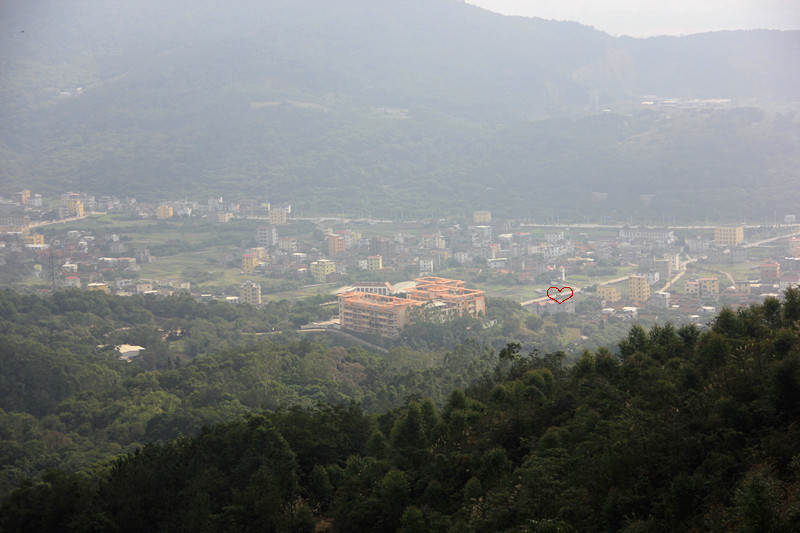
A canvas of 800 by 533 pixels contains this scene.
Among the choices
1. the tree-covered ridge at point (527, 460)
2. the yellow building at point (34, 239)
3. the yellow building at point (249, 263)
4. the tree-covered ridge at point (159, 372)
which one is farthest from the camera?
→ the yellow building at point (34, 239)

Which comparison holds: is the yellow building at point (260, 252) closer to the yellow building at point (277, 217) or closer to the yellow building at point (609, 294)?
the yellow building at point (277, 217)

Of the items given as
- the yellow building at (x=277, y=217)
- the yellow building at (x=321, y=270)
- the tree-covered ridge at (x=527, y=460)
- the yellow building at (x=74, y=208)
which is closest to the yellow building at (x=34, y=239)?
the yellow building at (x=74, y=208)

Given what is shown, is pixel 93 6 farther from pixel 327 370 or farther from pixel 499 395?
pixel 499 395

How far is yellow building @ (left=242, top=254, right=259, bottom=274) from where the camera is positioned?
43.0m

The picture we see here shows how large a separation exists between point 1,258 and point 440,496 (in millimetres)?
38091

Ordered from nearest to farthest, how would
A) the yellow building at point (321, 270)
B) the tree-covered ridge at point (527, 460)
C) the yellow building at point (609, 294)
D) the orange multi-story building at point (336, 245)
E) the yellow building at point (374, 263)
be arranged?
the tree-covered ridge at point (527, 460), the yellow building at point (609, 294), the yellow building at point (321, 270), the yellow building at point (374, 263), the orange multi-story building at point (336, 245)

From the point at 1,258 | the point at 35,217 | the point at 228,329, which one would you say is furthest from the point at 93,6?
the point at 228,329

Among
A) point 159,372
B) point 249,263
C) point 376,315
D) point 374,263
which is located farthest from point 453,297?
point 249,263

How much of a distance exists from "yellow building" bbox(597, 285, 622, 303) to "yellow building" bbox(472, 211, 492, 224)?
21.0 metres

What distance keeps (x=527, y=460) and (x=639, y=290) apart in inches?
1019

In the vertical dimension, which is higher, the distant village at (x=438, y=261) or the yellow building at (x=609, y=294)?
the distant village at (x=438, y=261)

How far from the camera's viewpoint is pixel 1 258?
4131cm

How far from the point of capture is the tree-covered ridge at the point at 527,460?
281 inches

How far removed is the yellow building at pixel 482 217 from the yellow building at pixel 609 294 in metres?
21.0
